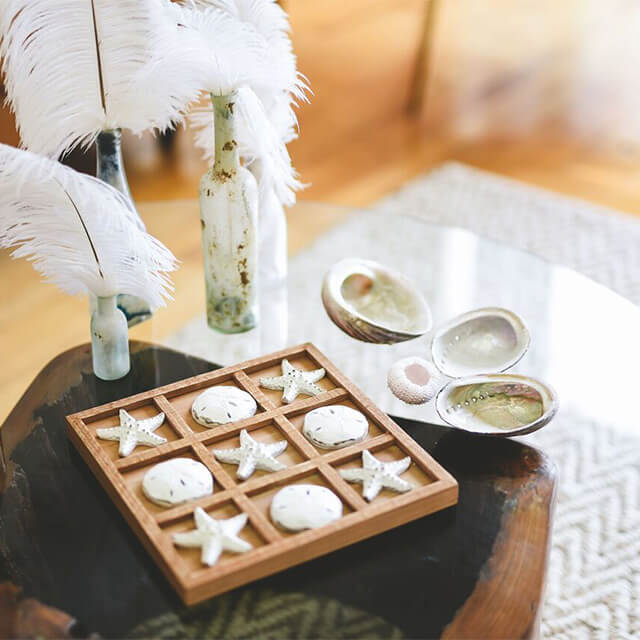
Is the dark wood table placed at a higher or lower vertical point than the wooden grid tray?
lower

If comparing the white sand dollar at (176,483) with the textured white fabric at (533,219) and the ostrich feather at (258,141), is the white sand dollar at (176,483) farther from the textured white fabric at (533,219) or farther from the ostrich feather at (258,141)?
the textured white fabric at (533,219)

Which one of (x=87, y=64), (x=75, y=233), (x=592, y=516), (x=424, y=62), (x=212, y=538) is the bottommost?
(x=592, y=516)

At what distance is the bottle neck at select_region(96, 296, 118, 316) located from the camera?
37.8 inches

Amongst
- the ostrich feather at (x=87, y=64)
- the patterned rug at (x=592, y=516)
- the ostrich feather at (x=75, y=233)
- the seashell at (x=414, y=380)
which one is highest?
the ostrich feather at (x=87, y=64)

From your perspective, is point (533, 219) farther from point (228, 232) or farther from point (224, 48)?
point (224, 48)

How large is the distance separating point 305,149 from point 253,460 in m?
1.69

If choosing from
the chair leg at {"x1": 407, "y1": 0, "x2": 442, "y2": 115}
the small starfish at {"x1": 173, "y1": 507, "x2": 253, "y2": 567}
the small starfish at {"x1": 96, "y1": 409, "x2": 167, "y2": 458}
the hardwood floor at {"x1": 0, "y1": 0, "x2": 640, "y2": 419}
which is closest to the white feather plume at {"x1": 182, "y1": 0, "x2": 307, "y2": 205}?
the small starfish at {"x1": 96, "y1": 409, "x2": 167, "y2": 458}

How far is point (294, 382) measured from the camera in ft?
3.07

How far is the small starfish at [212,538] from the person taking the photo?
73 centimetres

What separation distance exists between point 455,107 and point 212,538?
217 centimetres

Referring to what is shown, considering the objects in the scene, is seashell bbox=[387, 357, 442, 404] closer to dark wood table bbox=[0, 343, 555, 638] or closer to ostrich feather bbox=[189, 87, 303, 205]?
dark wood table bbox=[0, 343, 555, 638]

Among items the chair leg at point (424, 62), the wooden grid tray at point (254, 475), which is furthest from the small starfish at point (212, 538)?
the chair leg at point (424, 62)

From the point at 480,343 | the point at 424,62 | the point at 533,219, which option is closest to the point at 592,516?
the point at 480,343

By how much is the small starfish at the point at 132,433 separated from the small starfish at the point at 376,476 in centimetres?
18
